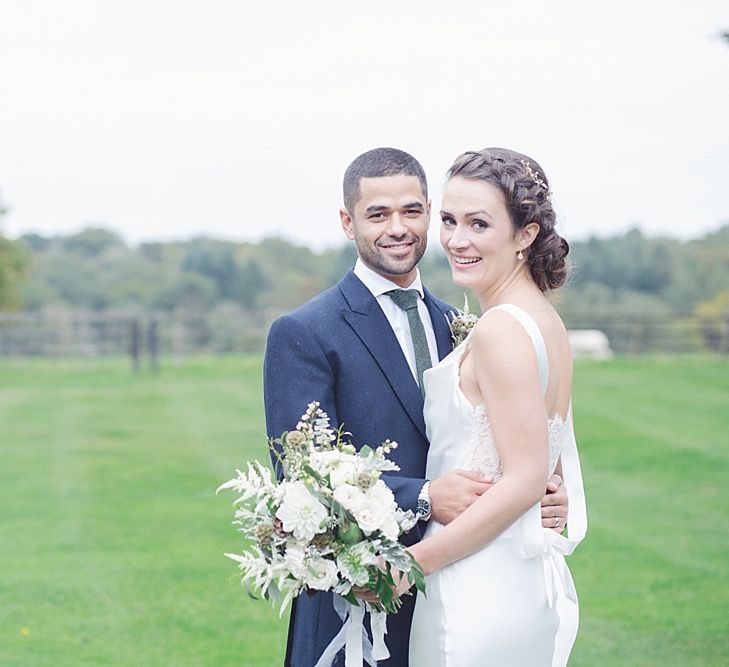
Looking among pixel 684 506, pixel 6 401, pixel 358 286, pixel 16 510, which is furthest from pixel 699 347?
pixel 358 286

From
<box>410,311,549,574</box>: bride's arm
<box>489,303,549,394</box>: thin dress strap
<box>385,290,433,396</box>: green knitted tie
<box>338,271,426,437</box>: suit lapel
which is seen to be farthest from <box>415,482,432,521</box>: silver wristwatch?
<box>385,290,433,396</box>: green knitted tie

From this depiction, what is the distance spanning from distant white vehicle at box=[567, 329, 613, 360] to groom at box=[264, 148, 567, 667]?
27.5 metres

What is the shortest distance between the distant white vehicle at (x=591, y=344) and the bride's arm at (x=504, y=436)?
92.0ft

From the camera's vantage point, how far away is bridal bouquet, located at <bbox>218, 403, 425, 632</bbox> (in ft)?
11.4

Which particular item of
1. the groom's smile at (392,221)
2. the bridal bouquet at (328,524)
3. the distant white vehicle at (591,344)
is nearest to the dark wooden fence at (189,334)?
the distant white vehicle at (591,344)

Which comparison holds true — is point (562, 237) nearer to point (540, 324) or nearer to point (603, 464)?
point (540, 324)

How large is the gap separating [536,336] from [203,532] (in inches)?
319

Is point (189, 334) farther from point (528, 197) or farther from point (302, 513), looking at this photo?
point (302, 513)

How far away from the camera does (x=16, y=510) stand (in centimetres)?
1252

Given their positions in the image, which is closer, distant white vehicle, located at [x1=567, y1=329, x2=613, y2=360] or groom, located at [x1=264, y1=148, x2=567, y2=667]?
groom, located at [x1=264, y1=148, x2=567, y2=667]

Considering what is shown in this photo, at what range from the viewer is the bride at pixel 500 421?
3682mm

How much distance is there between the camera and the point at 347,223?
444 cm

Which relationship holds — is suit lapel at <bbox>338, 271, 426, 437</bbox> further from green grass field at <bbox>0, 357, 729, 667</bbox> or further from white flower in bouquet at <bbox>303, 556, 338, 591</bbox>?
green grass field at <bbox>0, 357, 729, 667</bbox>

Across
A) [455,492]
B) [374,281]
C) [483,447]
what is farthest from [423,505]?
[374,281]
